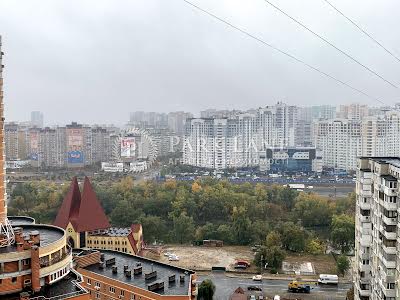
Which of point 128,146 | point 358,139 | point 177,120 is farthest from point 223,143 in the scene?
point 177,120

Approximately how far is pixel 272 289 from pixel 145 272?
3.40 metres

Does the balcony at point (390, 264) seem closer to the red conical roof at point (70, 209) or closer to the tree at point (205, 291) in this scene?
the tree at point (205, 291)

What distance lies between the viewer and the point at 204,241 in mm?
12945

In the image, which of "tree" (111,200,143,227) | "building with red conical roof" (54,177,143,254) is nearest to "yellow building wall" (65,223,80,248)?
"building with red conical roof" (54,177,143,254)

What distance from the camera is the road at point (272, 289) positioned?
9.05 metres

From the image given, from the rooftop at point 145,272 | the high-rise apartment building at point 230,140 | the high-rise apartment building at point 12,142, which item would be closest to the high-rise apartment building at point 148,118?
the high-rise apartment building at point 12,142

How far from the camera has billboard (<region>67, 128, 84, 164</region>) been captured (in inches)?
1150

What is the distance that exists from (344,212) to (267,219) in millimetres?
2292

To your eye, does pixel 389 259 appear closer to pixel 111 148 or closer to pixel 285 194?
pixel 285 194

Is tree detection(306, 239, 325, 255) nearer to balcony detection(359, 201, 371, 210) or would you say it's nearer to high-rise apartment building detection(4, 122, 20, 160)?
balcony detection(359, 201, 371, 210)

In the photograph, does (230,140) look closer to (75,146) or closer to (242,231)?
(75,146)

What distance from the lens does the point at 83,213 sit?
10773mm

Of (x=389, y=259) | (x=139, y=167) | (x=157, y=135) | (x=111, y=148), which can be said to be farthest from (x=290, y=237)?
(x=157, y=135)

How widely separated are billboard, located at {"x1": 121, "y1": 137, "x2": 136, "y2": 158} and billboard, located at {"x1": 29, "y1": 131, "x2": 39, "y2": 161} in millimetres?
5367
